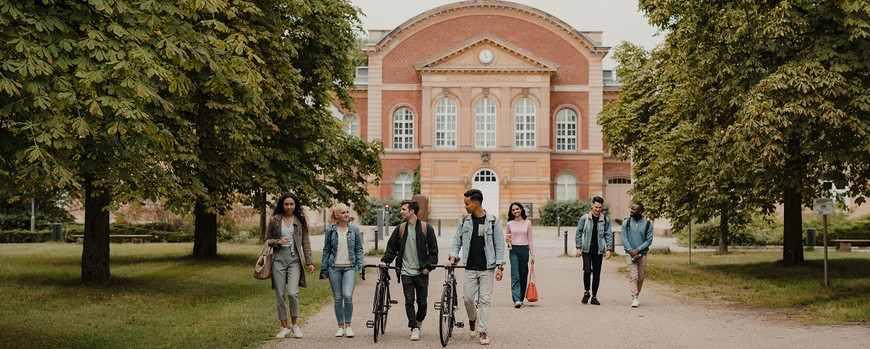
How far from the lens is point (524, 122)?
5669cm

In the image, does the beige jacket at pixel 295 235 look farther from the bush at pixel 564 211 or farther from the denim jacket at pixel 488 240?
the bush at pixel 564 211

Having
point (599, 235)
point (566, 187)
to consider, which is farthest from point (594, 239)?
point (566, 187)

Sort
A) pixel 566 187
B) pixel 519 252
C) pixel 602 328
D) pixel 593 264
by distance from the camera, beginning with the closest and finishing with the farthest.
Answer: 1. pixel 602 328
2. pixel 519 252
3. pixel 593 264
4. pixel 566 187

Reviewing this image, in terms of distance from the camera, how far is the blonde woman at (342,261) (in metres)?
11.8

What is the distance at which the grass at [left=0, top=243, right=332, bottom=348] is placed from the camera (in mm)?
11617

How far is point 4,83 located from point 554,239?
36.5 metres

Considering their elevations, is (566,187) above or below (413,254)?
above

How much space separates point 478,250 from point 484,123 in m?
45.5

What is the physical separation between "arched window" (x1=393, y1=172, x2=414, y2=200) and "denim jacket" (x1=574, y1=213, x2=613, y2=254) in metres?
42.9

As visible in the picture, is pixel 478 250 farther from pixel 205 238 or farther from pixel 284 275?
pixel 205 238

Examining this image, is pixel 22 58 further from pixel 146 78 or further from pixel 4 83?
pixel 146 78

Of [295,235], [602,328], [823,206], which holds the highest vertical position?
[823,206]

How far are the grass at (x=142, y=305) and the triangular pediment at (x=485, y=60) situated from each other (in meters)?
32.9

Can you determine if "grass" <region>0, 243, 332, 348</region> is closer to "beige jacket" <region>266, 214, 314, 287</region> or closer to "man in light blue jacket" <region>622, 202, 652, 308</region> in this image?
"beige jacket" <region>266, 214, 314, 287</region>
